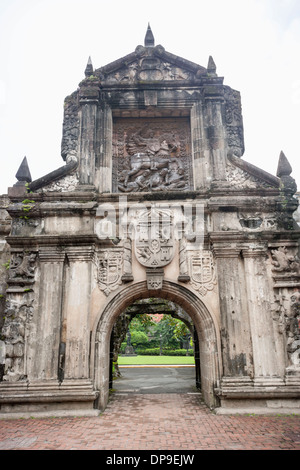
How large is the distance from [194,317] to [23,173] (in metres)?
5.78

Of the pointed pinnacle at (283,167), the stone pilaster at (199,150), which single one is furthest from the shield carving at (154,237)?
the pointed pinnacle at (283,167)

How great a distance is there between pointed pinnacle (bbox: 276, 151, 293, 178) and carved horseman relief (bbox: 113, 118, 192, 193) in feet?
7.70

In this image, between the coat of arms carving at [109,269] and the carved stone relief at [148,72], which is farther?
the carved stone relief at [148,72]

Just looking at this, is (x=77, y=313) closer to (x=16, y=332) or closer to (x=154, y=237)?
(x=16, y=332)

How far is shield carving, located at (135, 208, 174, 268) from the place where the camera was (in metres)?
8.38

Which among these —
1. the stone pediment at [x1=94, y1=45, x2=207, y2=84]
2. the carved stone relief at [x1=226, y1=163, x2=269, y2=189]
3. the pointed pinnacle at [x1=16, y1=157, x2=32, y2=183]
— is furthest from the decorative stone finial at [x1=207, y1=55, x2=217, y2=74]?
the pointed pinnacle at [x1=16, y1=157, x2=32, y2=183]

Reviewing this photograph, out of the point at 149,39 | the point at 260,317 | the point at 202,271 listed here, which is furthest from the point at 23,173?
the point at 260,317

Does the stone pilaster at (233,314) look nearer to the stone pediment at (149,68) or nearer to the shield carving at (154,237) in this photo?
the shield carving at (154,237)

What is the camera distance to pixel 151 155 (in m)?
10.0

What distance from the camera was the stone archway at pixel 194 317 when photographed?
7.72 m

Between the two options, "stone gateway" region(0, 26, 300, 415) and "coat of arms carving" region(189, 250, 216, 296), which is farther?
"coat of arms carving" region(189, 250, 216, 296)

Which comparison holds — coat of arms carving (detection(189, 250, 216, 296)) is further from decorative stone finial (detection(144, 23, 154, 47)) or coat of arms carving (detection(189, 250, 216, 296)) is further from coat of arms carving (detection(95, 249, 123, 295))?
decorative stone finial (detection(144, 23, 154, 47))

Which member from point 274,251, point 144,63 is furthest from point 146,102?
point 274,251

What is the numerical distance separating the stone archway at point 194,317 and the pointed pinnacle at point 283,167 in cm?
396
